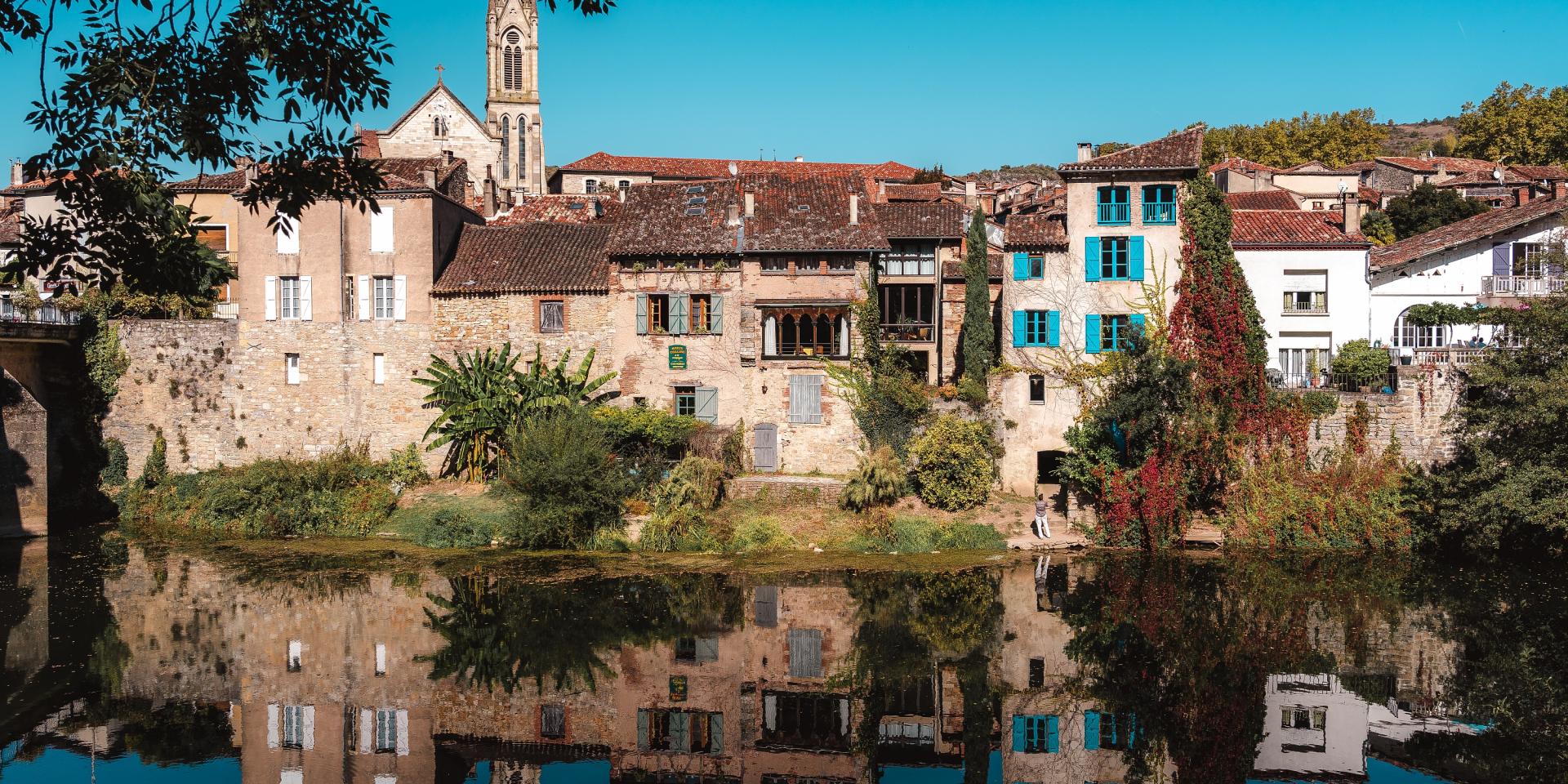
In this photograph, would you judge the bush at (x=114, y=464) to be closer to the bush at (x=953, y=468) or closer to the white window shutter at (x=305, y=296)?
the white window shutter at (x=305, y=296)

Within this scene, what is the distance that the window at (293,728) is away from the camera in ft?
58.2

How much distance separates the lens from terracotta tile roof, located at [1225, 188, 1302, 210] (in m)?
40.3

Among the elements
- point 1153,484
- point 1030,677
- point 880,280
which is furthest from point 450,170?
point 1030,677

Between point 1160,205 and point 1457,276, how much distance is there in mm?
10887

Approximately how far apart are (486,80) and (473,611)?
57.2m

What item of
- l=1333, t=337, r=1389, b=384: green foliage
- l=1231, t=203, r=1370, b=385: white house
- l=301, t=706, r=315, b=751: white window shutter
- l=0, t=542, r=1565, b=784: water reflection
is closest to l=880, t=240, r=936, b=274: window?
l=1231, t=203, r=1370, b=385: white house

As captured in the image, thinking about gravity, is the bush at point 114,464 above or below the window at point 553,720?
above

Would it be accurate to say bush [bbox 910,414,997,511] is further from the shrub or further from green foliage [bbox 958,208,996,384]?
green foliage [bbox 958,208,996,384]

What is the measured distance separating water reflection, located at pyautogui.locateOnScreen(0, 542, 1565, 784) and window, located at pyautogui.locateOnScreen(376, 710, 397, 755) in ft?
0.19

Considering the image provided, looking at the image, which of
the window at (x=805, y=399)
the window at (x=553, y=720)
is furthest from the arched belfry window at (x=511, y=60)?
the window at (x=553, y=720)

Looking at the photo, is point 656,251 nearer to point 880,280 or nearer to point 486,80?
point 880,280

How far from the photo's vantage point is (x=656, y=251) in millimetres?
31984

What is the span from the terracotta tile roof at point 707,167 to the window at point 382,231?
31.1 meters

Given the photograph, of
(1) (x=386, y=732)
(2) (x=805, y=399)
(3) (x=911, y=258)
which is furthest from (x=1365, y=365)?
(1) (x=386, y=732)
